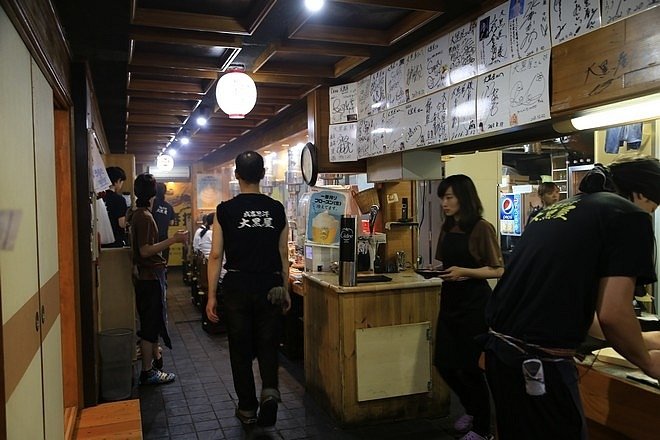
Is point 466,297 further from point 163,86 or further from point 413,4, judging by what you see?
point 163,86

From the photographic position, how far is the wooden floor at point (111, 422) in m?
3.35

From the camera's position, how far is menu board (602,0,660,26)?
6.96 feet

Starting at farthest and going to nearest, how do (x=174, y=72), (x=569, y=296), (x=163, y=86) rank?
1. (x=163, y=86)
2. (x=174, y=72)
3. (x=569, y=296)

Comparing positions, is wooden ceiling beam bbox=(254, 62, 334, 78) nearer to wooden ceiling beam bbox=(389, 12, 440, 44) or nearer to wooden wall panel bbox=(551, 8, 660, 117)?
wooden ceiling beam bbox=(389, 12, 440, 44)

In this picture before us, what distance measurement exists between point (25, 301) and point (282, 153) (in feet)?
22.7

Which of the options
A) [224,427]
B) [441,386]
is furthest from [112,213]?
[441,386]

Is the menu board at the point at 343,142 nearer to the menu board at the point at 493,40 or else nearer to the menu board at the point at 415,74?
the menu board at the point at 415,74

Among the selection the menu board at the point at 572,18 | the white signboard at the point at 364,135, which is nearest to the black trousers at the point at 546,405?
the menu board at the point at 572,18

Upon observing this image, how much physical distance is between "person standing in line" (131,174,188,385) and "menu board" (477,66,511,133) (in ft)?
9.44

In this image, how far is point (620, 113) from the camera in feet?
8.18

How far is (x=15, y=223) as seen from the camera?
6.02 feet

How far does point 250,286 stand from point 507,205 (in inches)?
269

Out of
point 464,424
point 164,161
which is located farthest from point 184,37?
point 164,161

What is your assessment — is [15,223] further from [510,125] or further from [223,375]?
[223,375]
